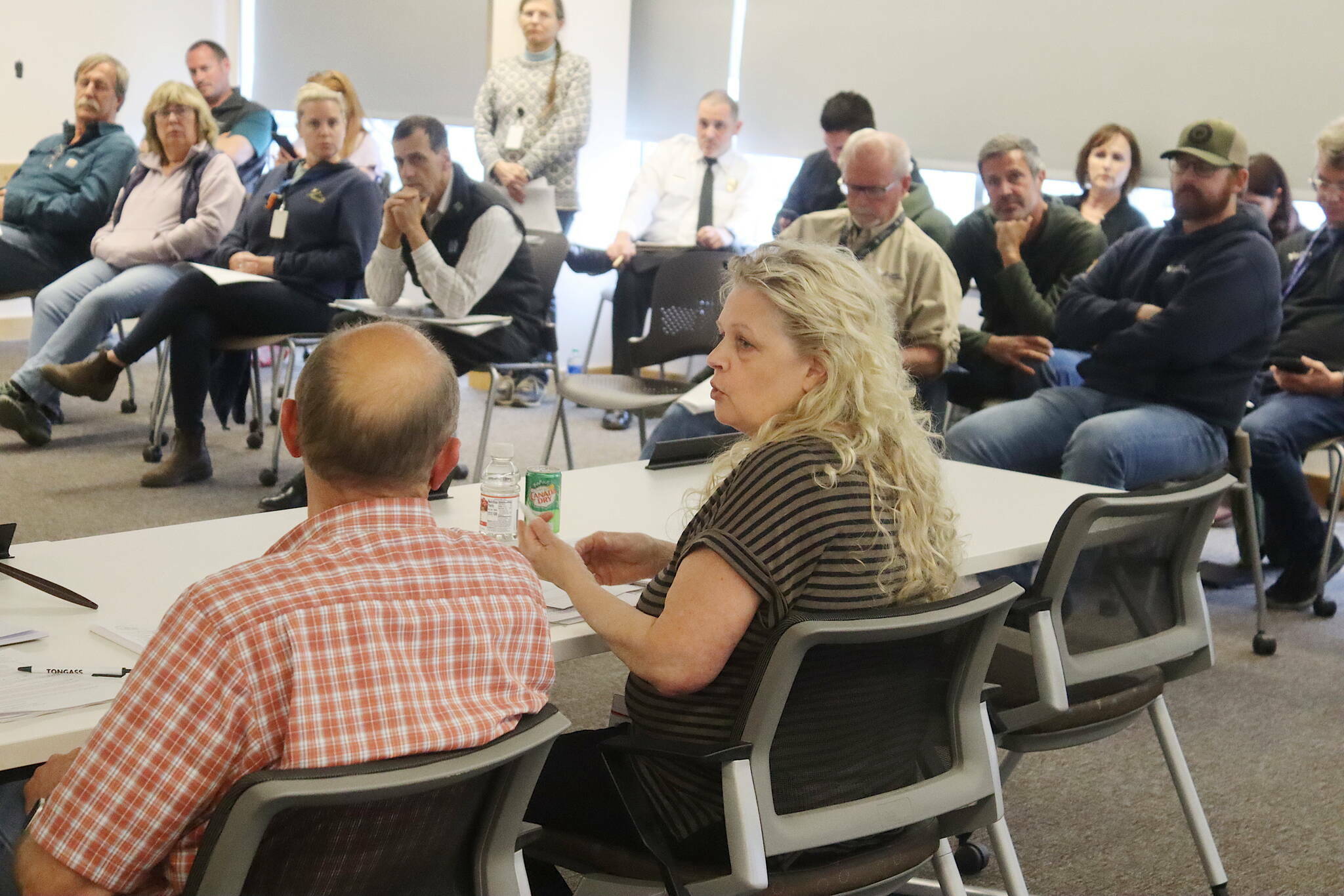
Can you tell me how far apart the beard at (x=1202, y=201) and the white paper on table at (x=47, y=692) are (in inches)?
129

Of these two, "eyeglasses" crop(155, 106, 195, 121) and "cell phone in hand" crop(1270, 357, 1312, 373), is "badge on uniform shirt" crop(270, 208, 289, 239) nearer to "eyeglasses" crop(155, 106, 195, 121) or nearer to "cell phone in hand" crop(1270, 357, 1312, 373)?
"eyeglasses" crop(155, 106, 195, 121)

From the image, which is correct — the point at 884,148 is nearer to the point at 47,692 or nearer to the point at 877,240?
the point at 877,240

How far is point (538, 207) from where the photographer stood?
6.45 meters

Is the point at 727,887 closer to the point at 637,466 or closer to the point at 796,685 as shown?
the point at 796,685

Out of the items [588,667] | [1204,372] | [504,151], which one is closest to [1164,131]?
[1204,372]

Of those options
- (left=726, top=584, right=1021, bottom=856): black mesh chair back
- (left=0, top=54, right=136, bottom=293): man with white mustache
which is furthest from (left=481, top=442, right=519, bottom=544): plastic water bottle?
(left=0, top=54, right=136, bottom=293): man with white mustache

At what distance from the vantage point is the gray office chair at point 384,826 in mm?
992

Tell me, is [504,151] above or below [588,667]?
above

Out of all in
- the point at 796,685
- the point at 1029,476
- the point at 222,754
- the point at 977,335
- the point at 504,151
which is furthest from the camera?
the point at 504,151

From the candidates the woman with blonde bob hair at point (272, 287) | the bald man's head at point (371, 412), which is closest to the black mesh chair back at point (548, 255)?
the woman with blonde bob hair at point (272, 287)

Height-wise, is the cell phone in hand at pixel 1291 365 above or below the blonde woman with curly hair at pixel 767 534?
below

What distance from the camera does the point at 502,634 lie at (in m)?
1.21

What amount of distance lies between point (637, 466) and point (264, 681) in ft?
5.24

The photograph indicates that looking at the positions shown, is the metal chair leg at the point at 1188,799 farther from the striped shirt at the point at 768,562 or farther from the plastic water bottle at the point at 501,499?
the plastic water bottle at the point at 501,499
